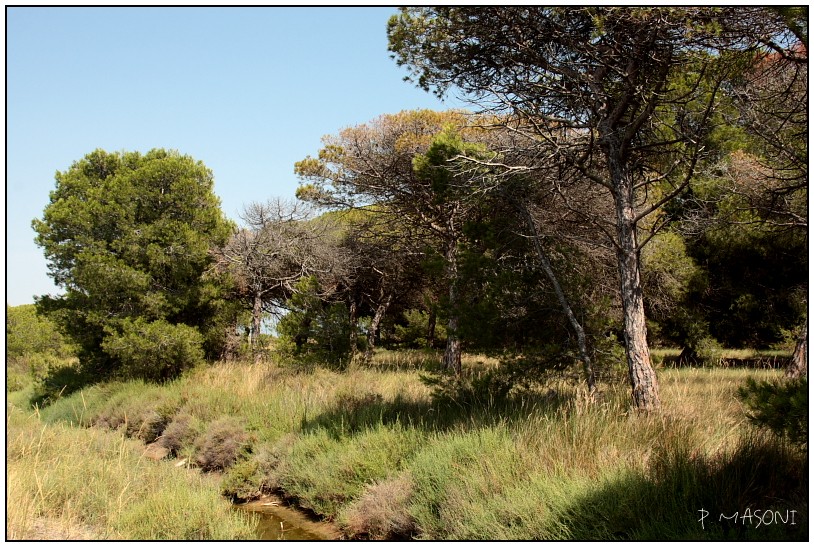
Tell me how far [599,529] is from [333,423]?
5.30 meters

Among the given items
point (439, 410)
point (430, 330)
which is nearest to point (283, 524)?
point (439, 410)

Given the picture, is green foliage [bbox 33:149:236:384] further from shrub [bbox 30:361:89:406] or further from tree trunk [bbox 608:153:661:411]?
tree trunk [bbox 608:153:661:411]

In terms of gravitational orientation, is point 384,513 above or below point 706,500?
below

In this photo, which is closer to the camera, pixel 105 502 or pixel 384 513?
pixel 105 502

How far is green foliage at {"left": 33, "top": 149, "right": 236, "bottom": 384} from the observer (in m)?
15.6

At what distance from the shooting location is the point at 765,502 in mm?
5047

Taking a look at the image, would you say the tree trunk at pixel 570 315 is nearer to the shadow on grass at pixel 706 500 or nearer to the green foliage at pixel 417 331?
the shadow on grass at pixel 706 500

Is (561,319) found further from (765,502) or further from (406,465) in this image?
(765,502)

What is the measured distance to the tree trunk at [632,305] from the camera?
302 inches

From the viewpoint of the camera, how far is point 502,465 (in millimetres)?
6383

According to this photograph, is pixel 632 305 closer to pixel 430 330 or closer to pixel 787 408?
pixel 787 408

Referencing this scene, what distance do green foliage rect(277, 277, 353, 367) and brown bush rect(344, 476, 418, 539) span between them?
8367mm

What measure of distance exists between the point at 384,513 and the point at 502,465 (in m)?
1.49

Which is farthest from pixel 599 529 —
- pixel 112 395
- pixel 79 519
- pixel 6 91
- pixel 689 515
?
pixel 112 395
